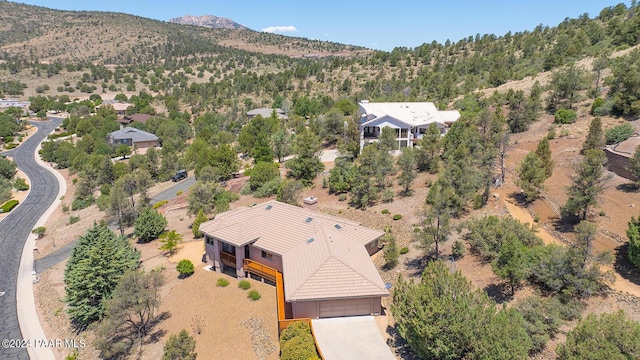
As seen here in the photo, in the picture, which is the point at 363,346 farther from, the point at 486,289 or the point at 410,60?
the point at 410,60

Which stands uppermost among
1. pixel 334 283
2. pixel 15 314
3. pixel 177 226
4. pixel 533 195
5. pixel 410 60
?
pixel 410 60

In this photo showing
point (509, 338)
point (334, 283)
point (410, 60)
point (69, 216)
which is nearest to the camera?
point (509, 338)

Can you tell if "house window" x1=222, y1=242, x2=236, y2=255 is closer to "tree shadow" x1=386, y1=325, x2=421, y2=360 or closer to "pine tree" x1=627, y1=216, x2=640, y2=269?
"tree shadow" x1=386, y1=325, x2=421, y2=360

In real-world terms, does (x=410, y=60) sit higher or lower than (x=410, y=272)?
higher

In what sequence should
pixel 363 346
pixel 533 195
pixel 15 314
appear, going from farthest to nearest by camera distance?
pixel 533 195, pixel 15 314, pixel 363 346

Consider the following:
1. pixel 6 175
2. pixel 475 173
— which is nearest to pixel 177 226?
pixel 475 173

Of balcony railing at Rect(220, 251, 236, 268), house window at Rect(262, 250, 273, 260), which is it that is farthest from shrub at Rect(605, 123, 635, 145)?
balcony railing at Rect(220, 251, 236, 268)
